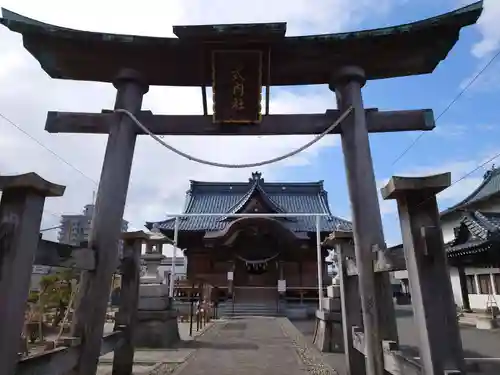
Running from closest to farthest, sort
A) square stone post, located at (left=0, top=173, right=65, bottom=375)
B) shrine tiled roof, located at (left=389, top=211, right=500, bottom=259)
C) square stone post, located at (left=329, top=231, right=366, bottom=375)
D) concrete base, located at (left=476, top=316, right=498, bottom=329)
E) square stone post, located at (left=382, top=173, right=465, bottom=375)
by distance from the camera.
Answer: square stone post, located at (left=382, top=173, right=465, bottom=375) → square stone post, located at (left=0, top=173, right=65, bottom=375) → square stone post, located at (left=329, top=231, right=366, bottom=375) → shrine tiled roof, located at (left=389, top=211, right=500, bottom=259) → concrete base, located at (left=476, top=316, right=498, bottom=329)

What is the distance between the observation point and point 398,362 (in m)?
3.52

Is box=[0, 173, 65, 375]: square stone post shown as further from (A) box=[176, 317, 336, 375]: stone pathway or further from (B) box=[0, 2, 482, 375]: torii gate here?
(A) box=[176, 317, 336, 375]: stone pathway

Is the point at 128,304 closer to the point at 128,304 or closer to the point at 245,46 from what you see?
the point at 128,304

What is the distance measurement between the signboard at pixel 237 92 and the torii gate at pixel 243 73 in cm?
2

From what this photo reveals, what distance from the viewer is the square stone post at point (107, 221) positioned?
429 centimetres

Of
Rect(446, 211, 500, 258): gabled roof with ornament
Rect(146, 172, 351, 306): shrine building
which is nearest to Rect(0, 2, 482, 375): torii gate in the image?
Rect(446, 211, 500, 258): gabled roof with ornament

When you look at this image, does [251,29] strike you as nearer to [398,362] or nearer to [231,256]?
[398,362]

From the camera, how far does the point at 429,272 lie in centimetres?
287

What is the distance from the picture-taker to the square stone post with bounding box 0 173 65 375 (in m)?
2.83

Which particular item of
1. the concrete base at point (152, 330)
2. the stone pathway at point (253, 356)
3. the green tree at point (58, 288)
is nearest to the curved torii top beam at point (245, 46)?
the stone pathway at point (253, 356)

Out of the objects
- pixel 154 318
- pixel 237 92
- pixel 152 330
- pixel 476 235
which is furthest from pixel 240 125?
pixel 476 235

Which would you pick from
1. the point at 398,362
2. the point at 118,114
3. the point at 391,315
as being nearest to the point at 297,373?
the point at 391,315

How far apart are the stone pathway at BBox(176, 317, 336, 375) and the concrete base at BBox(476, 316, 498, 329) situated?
8794 mm

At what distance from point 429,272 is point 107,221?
12.6 feet
